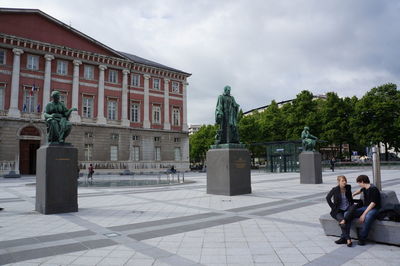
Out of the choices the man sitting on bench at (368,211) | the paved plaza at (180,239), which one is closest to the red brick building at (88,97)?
the paved plaza at (180,239)

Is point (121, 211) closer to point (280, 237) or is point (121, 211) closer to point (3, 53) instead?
point (280, 237)

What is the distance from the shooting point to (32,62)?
37.7 metres

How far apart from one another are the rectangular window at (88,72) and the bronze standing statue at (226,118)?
32.4 m

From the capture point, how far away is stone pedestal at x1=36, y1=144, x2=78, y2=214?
934 cm

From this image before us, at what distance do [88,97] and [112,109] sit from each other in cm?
377

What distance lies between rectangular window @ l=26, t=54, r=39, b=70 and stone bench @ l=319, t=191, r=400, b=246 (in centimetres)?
4047

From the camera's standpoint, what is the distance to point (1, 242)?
6.07 metres

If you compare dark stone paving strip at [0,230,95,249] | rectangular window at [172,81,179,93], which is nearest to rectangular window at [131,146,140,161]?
rectangular window at [172,81,179,93]

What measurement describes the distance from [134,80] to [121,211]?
39.4 m

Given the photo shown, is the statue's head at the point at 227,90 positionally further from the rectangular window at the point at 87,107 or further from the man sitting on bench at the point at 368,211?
the rectangular window at the point at 87,107

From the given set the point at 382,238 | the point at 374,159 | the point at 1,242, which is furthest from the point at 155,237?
the point at 374,159

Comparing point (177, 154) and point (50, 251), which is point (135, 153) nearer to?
point (177, 154)

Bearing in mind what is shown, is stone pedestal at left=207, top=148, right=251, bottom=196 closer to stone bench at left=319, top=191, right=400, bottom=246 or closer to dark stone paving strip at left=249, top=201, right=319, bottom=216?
dark stone paving strip at left=249, top=201, right=319, bottom=216

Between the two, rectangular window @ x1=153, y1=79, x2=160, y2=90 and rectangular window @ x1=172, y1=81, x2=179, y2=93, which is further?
rectangular window @ x1=172, y1=81, x2=179, y2=93
